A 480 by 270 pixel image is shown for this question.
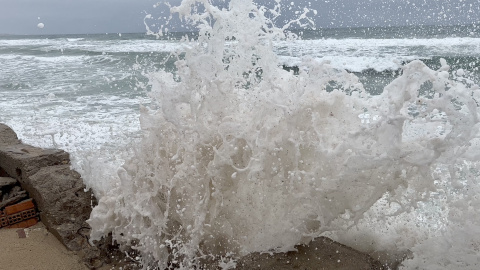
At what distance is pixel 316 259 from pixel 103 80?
10159 mm

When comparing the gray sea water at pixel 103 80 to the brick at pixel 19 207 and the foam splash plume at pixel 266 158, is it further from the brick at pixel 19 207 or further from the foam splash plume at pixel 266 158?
the brick at pixel 19 207

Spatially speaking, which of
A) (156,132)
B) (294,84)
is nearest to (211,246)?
(156,132)

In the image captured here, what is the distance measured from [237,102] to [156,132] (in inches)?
23.3

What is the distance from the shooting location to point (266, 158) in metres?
2.61

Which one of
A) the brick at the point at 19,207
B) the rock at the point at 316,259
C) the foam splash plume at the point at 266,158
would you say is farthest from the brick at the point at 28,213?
the rock at the point at 316,259

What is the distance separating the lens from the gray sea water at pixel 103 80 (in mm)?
5520

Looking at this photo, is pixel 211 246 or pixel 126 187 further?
pixel 126 187

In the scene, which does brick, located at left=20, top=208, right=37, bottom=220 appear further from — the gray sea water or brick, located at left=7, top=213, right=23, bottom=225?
the gray sea water

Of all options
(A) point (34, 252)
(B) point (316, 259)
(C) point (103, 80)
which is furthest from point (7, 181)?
(C) point (103, 80)

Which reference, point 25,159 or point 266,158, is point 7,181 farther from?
point 266,158

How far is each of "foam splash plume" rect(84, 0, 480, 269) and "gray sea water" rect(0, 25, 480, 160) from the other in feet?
0.86

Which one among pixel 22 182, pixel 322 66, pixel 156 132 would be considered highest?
pixel 322 66

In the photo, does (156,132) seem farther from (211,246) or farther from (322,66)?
(322,66)

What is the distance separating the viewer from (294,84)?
2672 millimetres
